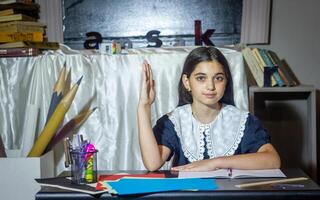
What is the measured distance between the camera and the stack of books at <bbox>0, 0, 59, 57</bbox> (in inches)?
56.8

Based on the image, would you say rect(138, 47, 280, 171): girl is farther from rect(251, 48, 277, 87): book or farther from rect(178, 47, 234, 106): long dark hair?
rect(251, 48, 277, 87): book

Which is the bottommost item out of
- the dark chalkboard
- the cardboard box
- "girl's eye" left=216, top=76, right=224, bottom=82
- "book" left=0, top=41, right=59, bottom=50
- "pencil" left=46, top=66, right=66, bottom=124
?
the cardboard box

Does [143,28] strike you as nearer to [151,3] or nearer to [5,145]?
[151,3]

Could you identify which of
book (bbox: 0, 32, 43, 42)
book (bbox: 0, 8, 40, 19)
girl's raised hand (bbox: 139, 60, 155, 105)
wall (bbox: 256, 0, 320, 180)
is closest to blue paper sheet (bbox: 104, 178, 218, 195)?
girl's raised hand (bbox: 139, 60, 155, 105)

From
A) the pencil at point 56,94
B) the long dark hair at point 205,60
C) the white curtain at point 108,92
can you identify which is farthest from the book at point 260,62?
the pencil at point 56,94

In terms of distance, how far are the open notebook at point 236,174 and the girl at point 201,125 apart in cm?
7

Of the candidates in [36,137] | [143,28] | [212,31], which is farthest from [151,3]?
[36,137]

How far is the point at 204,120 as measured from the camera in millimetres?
1066

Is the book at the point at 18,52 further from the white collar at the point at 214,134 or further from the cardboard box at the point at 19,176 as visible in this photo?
the white collar at the point at 214,134

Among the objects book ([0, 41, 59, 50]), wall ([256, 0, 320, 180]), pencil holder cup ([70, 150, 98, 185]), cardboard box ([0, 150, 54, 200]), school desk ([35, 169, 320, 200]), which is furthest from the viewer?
wall ([256, 0, 320, 180])

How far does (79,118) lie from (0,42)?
45 cm

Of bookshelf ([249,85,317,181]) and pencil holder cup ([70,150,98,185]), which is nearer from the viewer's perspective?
pencil holder cup ([70,150,98,185])

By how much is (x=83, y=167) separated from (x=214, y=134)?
0.36m

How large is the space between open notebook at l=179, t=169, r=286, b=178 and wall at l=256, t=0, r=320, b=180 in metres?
1.01
